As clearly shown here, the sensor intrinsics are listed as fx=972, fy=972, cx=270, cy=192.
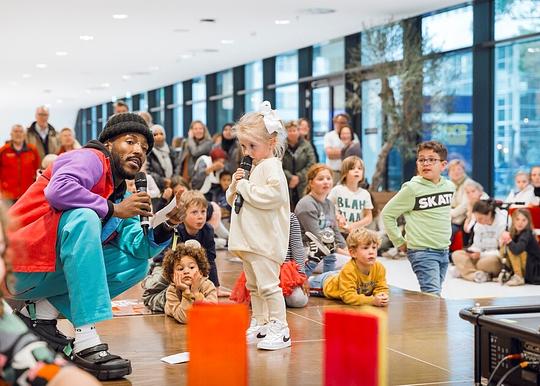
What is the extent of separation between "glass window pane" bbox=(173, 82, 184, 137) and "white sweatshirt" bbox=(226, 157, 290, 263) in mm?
19602

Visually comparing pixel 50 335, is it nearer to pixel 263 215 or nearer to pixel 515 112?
pixel 263 215

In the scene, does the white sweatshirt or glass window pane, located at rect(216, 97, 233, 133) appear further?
glass window pane, located at rect(216, 97, 233, 133)

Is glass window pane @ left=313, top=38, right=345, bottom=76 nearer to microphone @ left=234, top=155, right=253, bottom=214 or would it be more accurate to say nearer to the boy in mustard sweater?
the boy in mustard sweater

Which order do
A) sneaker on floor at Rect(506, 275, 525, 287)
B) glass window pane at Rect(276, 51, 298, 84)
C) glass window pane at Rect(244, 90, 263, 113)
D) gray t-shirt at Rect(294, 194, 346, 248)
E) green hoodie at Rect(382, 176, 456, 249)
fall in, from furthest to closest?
glass window pane at Rect(244, 90, 263, 113), glass window pane at Rect(276, 51, 298, 84), sneaker on floor at Rect(506, 275, 525, 287), gray t-shirt at Rect(294, 194, 346, 248), green hoodie at Rect(382, 176, 456, 249)

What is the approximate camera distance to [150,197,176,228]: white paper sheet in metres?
3.90

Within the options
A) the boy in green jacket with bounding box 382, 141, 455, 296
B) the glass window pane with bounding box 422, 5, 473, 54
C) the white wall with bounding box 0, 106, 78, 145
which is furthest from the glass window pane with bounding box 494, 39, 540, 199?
the white wall with bounding box 0, 106, 78, 145

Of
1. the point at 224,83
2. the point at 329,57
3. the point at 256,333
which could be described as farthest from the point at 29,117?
the point at 256,333

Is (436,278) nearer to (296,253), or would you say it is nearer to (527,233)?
(296,253)

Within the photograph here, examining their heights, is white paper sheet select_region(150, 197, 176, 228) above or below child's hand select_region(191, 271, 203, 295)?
above

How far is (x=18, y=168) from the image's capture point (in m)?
11.7

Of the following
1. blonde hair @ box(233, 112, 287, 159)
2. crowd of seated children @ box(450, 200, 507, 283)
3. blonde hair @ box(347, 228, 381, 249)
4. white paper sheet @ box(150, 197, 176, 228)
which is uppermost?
blonde hair @ box(233, 112, 287, 159)

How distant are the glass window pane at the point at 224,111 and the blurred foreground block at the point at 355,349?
735 inches

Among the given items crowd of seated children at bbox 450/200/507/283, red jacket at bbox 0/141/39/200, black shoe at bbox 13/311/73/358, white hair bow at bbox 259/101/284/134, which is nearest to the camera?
black shoe at bbox 13/311/73/358

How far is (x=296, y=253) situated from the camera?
18.4 feet
